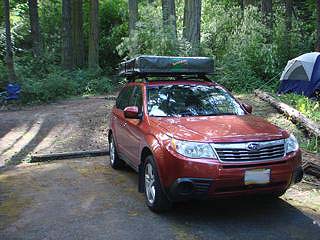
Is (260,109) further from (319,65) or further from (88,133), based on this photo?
(88,133)

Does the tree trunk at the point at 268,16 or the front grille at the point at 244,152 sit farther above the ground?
the tree trunk at the point at 268,16

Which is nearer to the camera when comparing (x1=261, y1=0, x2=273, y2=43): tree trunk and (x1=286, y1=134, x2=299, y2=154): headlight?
(x1=286, y1=134, x2=299, y2=154): headlight

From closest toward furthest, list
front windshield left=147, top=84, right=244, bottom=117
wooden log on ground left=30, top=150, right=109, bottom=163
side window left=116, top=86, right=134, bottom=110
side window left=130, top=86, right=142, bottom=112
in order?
front windshield left=147, top=84, right=244, bottom=117, side window left=130, top=86, right=142, bottom=112, side window left=116, top=86, right=134, bottom=110, wooden log on ground left=30, top=150, right=109, bottom=163

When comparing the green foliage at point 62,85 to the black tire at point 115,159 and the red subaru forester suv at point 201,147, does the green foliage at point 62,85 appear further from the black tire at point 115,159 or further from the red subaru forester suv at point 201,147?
the red subaru forester suv at point 201,147

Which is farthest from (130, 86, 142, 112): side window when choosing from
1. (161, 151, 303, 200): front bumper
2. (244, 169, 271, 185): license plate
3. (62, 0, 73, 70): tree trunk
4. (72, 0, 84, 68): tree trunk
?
(72, 0, 84, 68): tree trunk

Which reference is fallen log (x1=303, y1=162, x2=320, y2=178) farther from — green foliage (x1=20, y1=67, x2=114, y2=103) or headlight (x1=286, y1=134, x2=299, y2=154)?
green foliage (x1=20, y1=67, x2=114, y2=103)

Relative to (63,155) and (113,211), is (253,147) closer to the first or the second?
(113,211)

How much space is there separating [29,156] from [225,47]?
14.0m

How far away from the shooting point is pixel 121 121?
27.2ft

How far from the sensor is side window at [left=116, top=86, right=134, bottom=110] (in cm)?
839

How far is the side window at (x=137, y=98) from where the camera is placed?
745 cm

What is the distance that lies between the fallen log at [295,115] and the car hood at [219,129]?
158 inches

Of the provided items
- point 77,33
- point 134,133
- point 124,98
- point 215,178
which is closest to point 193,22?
point 77,33

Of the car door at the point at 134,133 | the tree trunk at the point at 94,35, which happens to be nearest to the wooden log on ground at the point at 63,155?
the car door at the point at 134,133
